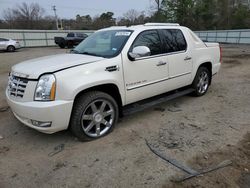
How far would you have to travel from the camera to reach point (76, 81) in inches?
110

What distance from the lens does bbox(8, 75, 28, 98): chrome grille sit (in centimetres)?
286

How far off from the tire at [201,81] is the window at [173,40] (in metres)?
0.92

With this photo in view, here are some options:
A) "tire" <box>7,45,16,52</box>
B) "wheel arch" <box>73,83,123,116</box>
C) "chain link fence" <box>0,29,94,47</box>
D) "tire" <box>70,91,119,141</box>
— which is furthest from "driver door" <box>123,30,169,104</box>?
"chain link fence" <box>0,29,94,47</box>

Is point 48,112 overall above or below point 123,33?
below

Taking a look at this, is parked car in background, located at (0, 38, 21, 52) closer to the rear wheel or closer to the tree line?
the rear wheel

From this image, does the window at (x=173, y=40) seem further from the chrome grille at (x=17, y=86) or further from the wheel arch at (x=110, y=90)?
the chrome grille at (x=17, y=86)

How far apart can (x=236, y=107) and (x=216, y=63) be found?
1522 mm

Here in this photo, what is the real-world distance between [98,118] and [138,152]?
834mm

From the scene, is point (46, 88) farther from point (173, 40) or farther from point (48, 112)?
point (173, 40)

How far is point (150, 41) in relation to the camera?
3.81 m

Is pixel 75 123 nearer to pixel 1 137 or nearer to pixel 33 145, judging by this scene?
pixel 33 145

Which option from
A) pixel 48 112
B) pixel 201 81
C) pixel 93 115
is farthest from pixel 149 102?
pixel 48 112

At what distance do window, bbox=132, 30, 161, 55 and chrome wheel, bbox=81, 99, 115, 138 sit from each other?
120 cm

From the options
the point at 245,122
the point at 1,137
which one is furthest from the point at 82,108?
the point at 245,122
